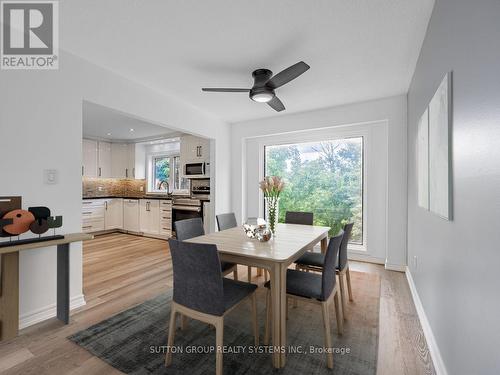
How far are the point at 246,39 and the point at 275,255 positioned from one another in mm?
1840

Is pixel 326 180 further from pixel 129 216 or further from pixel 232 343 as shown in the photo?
pixel 129 216

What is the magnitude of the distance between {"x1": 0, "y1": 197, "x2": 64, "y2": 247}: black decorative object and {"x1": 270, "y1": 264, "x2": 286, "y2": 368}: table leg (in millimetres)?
1870

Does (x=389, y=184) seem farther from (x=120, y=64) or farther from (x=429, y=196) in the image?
(x=120, y=64)

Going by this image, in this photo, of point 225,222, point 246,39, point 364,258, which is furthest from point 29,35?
point 364,258

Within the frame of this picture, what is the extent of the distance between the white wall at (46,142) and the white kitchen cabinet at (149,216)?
→ 10.1ft

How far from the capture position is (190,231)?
2.45 metres

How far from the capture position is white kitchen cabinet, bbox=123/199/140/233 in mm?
5758

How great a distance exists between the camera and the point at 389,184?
344 cm

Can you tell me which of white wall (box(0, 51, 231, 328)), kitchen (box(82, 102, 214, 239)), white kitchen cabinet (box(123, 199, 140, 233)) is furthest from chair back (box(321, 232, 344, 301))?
white kitchen cabinet (box(123, 199, 140, 233))

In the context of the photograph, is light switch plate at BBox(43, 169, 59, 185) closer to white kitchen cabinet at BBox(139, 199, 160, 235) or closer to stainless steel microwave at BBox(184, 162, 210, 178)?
stainless steel microwave at BBox(184, 162, 210, 178)

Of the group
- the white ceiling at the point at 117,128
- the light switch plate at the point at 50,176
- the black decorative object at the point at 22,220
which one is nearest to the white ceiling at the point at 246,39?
the light switch plate at the point at 50,176

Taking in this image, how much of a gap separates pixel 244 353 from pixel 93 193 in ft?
20.3

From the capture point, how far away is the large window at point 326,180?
12.8 feet

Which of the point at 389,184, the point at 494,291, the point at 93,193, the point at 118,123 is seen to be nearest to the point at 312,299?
the point at 494,291
